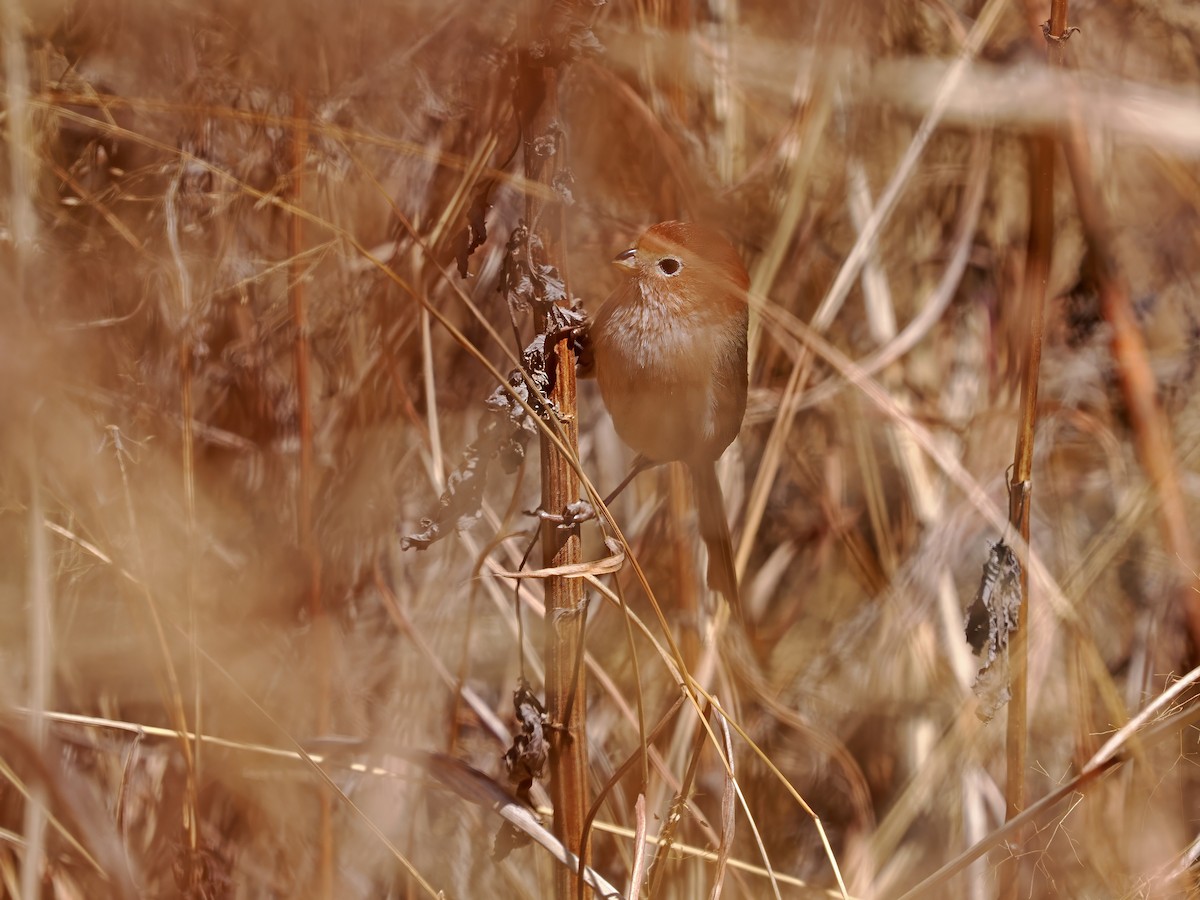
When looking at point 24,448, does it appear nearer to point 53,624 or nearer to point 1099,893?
point 53,624

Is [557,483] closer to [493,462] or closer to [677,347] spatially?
[493,462]

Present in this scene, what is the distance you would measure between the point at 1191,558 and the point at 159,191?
5.30ft

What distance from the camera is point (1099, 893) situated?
4.27 feet

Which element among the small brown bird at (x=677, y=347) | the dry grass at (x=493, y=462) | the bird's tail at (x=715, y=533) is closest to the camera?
the small brown bird at (x=677, y=347)

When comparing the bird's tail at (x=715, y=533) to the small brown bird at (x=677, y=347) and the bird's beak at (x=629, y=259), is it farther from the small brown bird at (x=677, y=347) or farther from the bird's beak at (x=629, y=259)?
the bird's beak at (x=629, y=259)

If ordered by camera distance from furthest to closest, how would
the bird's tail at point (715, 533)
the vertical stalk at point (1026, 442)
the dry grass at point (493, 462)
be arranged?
the bird's tail at point (715, 533), the dry grass at point (493, 462), the vertical stalk at point (1026, 442)

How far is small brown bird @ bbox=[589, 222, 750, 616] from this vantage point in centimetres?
106

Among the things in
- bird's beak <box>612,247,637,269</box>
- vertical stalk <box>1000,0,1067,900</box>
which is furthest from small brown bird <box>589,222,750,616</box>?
vertical stalk <box>1000,0,1067,900</box>

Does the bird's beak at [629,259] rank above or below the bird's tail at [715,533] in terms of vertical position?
above

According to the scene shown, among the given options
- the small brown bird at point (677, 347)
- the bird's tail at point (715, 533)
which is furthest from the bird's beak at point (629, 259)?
the bird's tail at point (715, 533)

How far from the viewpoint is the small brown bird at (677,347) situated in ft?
3.48

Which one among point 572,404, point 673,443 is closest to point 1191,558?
point 673,443

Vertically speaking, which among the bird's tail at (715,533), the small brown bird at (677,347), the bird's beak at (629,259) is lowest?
the bird's tail at (715,533)

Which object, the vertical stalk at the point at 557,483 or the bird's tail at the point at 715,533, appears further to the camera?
the bird's tail at the point at 715,533
